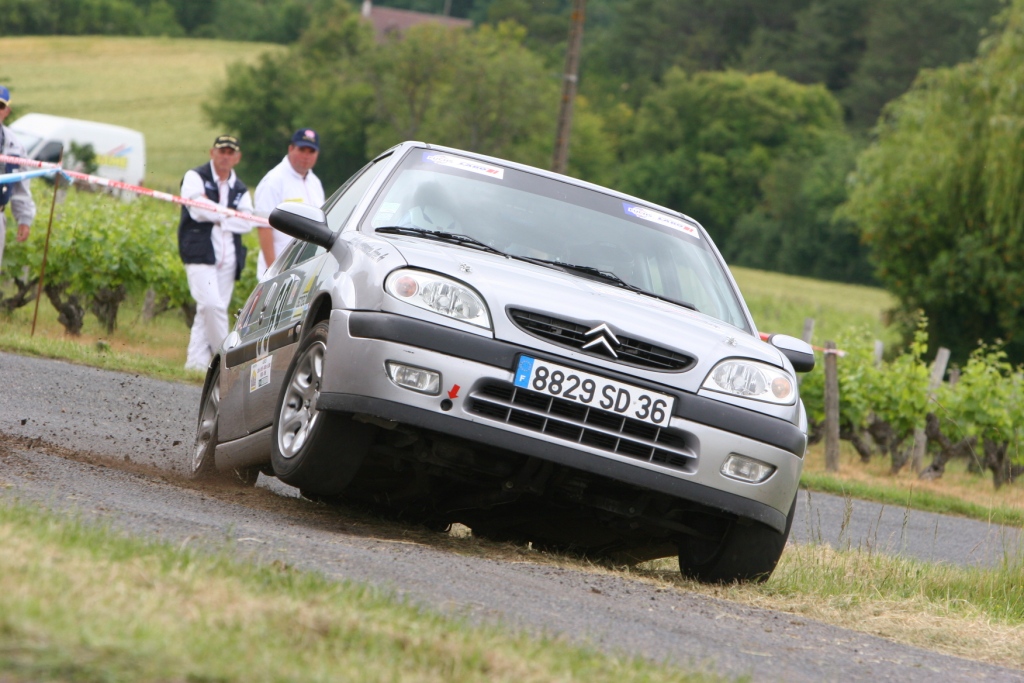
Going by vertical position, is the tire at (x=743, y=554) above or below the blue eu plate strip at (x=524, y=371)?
below

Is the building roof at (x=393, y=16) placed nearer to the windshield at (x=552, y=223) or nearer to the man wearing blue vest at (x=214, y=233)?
the man wearing blue vest at (x=214, y=233)

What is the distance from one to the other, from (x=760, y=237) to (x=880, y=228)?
69.3 m

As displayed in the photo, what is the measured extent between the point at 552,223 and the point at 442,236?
661mm

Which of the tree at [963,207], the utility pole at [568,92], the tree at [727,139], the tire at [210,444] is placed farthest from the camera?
the tree at [727,139]

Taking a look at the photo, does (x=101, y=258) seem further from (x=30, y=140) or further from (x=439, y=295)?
(x=30, y=140)

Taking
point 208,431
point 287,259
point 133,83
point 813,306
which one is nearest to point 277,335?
point 287,259

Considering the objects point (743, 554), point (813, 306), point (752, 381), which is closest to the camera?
point (752, 381)

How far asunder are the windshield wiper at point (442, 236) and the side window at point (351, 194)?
0.44 m

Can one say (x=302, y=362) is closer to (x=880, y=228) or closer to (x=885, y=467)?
(x=885, y=467)

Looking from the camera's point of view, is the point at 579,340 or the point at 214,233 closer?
the point at 579,340

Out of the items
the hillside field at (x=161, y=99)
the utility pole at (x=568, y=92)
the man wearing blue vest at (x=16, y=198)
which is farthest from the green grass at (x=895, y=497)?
the hillside field at (x=161, y=99)

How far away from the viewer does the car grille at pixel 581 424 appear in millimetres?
5375

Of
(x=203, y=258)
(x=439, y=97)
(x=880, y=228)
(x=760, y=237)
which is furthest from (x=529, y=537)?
(x=760, y=237)

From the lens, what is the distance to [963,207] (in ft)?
124
